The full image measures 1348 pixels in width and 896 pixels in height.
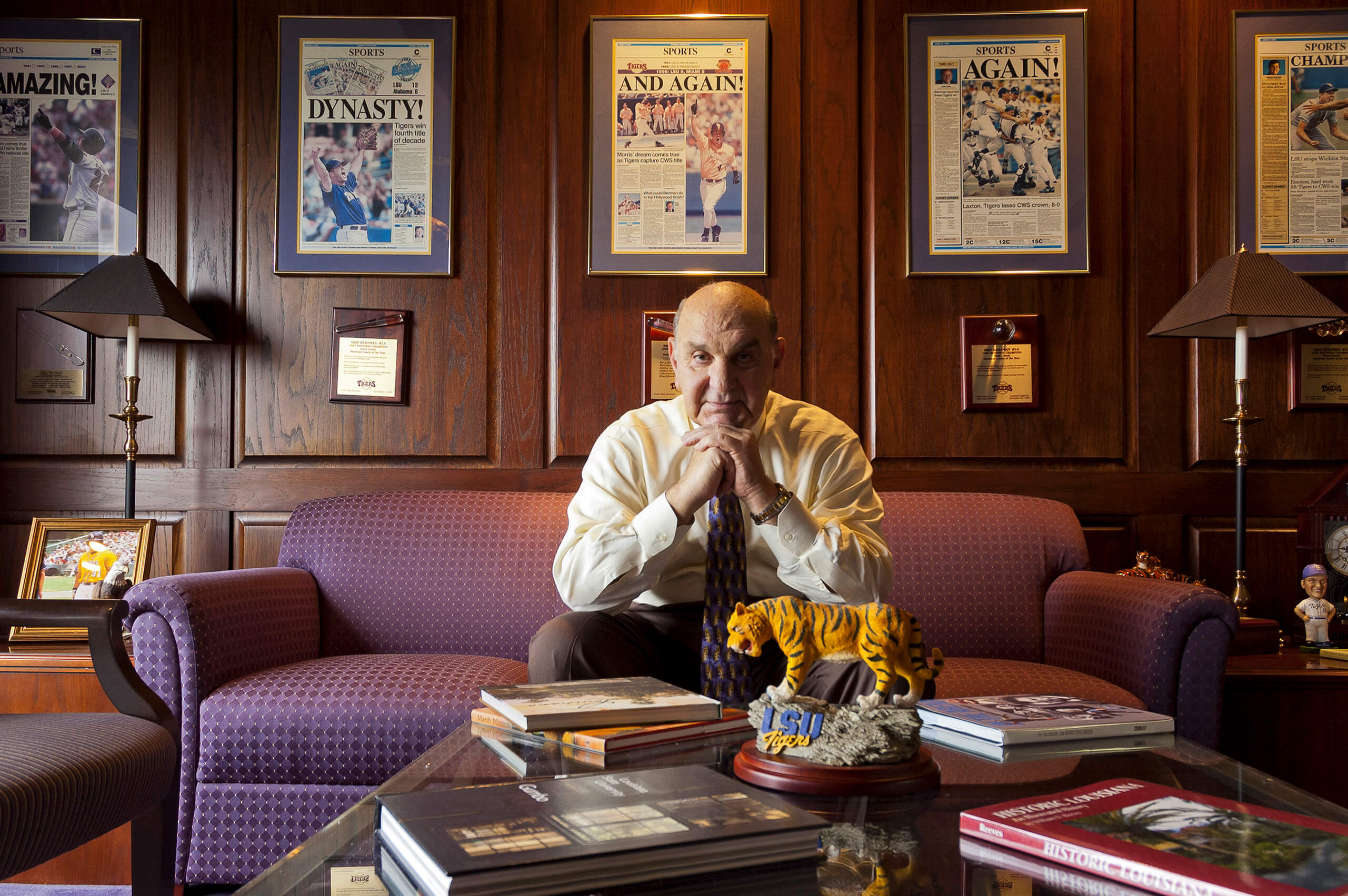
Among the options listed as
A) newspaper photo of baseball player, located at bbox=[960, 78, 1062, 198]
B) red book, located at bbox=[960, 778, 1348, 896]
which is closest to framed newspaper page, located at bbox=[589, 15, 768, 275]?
newspaper photo of baseball player, located at bbox=[960, 78, 1062, 198]

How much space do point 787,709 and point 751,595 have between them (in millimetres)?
1059

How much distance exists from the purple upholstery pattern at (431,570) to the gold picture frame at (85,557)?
1.26ft

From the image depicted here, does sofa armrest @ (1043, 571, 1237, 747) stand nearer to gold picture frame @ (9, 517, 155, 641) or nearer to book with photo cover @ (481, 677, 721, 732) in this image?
book with photo cover @ (481, 677, 721, 732)

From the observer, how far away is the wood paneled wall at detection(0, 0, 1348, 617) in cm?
292

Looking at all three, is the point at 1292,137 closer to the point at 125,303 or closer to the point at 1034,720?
the point at 1034,720

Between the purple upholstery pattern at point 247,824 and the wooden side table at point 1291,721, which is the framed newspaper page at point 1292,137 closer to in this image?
the wooden side table at point 1291,721

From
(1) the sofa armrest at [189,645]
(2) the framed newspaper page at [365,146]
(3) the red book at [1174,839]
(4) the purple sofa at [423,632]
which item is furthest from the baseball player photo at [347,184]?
(3) the red book at [1174,839]

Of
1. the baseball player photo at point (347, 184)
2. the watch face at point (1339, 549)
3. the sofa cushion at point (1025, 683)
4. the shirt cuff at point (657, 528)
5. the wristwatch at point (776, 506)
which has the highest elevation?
the baseball player photo at point (347, 184)

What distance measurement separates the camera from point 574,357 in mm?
2955

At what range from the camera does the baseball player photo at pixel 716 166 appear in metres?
2.96

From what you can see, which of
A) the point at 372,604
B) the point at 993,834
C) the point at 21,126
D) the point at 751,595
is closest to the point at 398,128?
the point at 21,126

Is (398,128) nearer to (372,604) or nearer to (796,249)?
(796,249)

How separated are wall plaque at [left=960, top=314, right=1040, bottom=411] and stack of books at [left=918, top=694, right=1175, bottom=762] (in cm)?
162

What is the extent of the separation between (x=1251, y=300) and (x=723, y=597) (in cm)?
177
